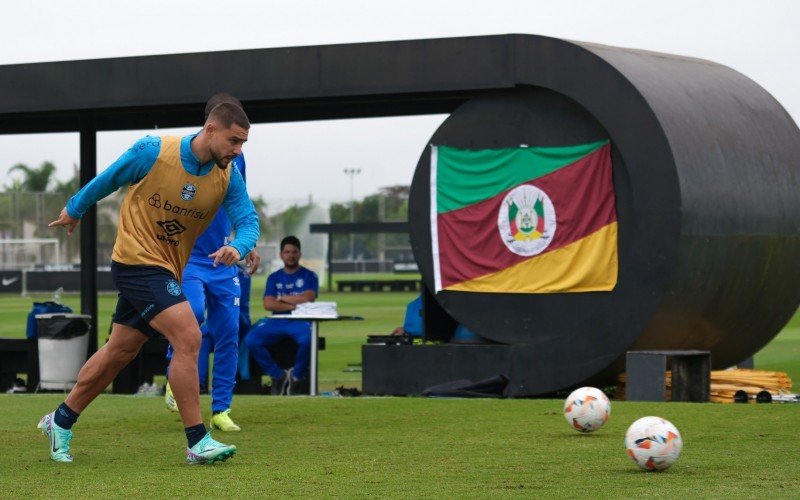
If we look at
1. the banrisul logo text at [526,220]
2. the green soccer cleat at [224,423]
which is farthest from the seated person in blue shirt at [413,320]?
the green soccer cleat at [224,423]

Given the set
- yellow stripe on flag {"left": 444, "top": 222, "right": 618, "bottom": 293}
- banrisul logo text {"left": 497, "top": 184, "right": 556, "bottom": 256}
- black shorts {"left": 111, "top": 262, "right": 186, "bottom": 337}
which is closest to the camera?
black shorts {"left": 111, "top": 262, "right": 186, "bottom": 337}

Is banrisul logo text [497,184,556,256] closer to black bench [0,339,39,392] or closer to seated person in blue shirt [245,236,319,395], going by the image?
seated person in blue shirt [245,236,319,395]

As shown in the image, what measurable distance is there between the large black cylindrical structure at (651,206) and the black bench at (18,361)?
4.35m

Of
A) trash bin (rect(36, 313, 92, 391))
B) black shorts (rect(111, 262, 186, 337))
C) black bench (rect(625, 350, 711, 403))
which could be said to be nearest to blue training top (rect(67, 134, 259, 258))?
black shorts (rect(111, 262, 186, 337))

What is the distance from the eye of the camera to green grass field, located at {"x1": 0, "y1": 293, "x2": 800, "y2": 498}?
23.5 feet

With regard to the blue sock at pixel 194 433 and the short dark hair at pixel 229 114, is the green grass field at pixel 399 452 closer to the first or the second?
the blue sock at pixel 194 433

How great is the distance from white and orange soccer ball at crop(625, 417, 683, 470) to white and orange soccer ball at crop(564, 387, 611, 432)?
6.32 feet

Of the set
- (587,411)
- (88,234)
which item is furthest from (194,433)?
(88,234)

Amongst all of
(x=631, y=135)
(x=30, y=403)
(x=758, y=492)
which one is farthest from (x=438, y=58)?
(x=758, y=492)

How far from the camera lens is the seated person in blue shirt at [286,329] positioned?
1539 centimetres

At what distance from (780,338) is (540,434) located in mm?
17249

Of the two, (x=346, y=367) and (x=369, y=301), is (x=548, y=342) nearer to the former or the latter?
(x=346, y=367)

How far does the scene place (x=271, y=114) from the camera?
55.0 feet

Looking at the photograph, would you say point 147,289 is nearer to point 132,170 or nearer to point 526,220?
point 132,170
